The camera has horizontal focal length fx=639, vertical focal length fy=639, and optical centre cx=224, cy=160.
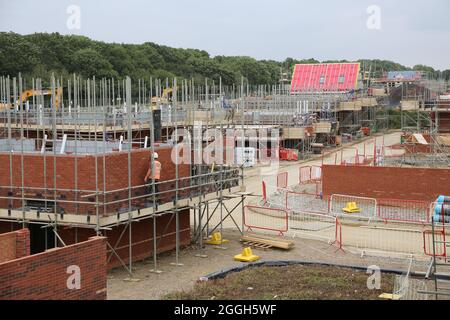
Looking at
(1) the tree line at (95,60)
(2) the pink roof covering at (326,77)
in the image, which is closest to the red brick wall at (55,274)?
(1) the tree line at (95,60)

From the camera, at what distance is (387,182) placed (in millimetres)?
25156

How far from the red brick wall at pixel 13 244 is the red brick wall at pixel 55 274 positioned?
121 centimetres

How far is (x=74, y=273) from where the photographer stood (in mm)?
11484

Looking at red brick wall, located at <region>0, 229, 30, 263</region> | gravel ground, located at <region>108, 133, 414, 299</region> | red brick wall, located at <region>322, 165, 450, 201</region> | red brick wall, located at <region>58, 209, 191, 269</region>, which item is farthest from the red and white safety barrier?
red brick wall, located at <region>0, 229, 30, 263</region>

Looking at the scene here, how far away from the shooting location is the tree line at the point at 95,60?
57.3 m

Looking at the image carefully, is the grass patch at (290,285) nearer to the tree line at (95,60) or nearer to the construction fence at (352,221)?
the construction fence at (352,221)

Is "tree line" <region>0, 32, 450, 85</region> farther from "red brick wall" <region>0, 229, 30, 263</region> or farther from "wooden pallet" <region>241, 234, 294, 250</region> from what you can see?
"red brick wall" <region>0, 229, 30, 263</region>

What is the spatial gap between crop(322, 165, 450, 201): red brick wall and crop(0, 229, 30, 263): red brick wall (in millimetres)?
16215

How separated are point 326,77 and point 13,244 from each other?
6937 cm

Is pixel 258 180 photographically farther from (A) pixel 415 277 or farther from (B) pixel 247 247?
(A) pixel 415 277

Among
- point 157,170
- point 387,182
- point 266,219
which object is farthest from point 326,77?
point 157,170
